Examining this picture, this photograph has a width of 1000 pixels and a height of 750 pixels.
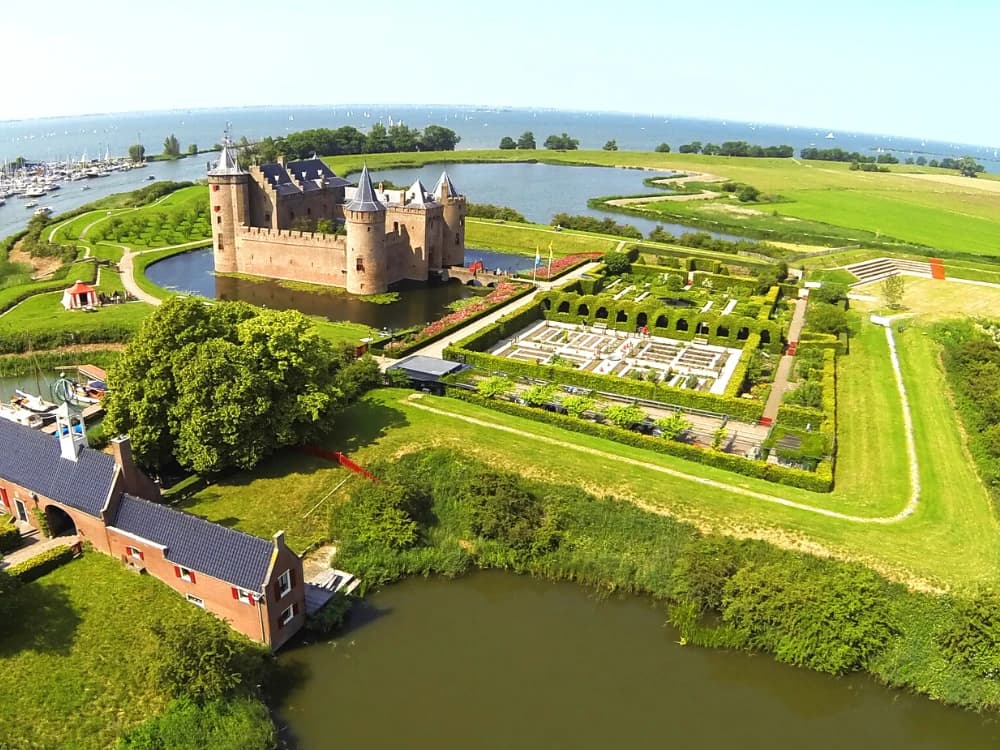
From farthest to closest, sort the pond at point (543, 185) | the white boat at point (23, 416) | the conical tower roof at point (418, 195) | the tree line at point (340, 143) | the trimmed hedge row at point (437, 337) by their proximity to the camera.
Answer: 1. the tree line at point (340, 143)
2. the pond at point (543, 185)
3. the conical tower roof at point (418, 195)
4. the trimmed hedge row at point (437, 337)
5. the white boat at point (23, 416)

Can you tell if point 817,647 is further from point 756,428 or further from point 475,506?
point 756,428

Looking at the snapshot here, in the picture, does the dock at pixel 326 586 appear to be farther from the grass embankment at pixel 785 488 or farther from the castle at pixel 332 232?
the castle at pixel 332 232

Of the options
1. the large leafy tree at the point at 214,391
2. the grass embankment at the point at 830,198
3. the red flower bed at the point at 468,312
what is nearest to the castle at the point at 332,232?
the red flower bed at the point at 468,312

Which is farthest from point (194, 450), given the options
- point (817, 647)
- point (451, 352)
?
point (817, 647)

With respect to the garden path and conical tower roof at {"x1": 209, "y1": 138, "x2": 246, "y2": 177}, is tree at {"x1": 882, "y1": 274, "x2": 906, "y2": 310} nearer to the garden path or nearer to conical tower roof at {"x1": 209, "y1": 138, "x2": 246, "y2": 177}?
the garden path

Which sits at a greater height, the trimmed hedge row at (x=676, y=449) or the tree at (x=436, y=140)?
the tree at (x=436, y=140)

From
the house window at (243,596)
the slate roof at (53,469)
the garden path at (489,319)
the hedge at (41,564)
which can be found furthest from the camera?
the garden path at (489,319)

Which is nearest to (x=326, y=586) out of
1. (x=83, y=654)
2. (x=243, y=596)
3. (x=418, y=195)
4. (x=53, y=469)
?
(x=243, y=596)

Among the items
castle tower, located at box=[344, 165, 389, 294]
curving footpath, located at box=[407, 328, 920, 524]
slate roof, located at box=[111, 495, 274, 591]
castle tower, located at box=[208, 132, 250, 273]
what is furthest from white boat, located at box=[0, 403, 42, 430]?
castle tower, located at box=[208, 132, 250, 273]
